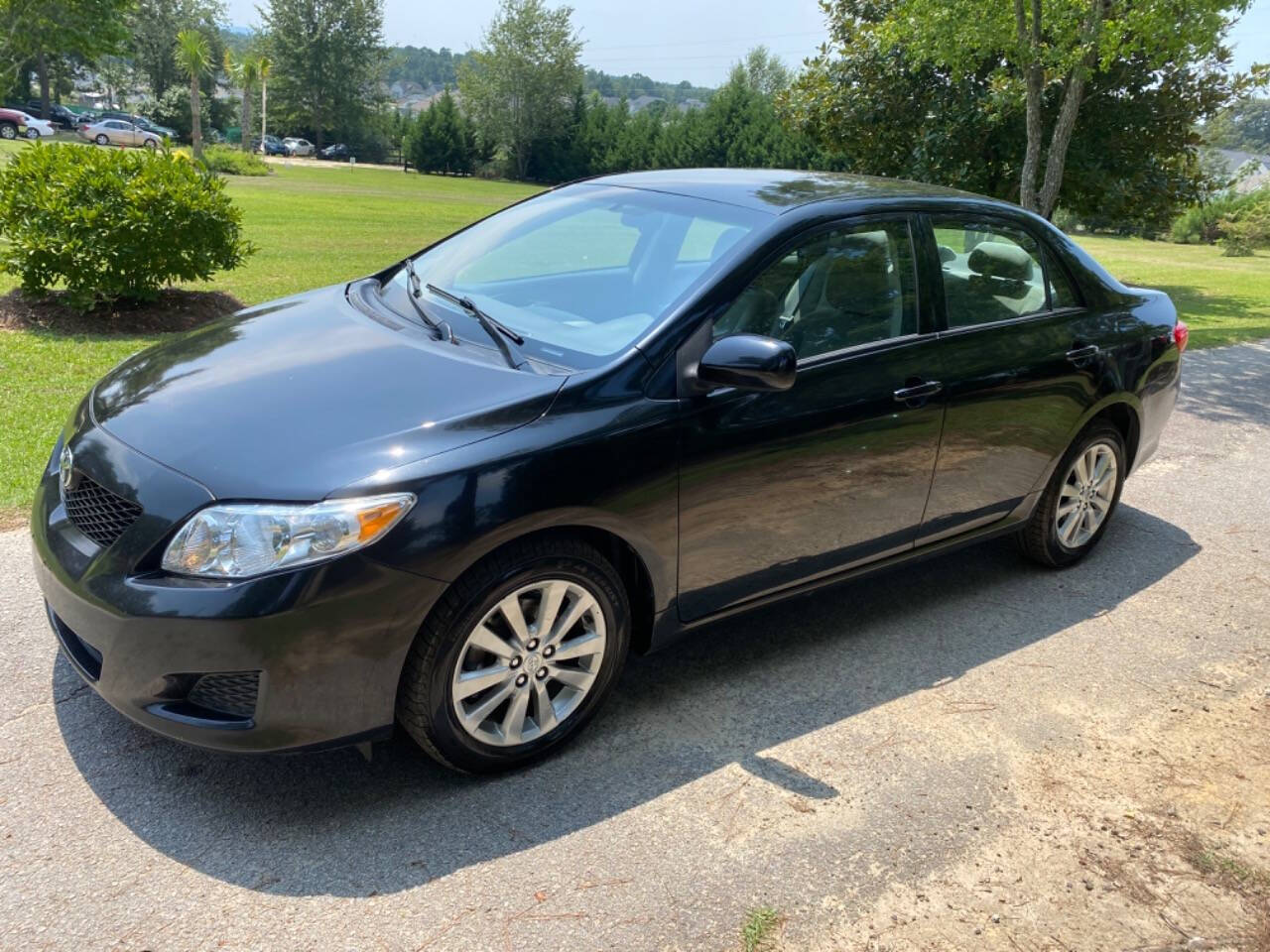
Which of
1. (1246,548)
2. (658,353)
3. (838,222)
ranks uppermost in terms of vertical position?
(838,222)

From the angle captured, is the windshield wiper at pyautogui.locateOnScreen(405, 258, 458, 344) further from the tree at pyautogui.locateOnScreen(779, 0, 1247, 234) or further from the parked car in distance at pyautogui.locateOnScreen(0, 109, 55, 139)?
the parked car in distance at pyautogui.locateOnScreen(0, 109, 55, 139)

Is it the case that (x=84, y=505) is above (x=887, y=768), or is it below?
above

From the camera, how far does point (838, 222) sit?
3.82 m

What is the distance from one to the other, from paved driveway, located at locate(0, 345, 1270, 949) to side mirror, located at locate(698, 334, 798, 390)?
1.16 meters

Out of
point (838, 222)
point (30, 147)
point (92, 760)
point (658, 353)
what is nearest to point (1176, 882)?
point (658, 353)

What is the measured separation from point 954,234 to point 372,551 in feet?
9.10

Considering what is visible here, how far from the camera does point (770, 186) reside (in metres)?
4.11

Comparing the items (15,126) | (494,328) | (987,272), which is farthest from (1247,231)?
(15,126)

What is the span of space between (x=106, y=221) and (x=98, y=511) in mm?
6459

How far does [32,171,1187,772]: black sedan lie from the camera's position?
8.79 ft

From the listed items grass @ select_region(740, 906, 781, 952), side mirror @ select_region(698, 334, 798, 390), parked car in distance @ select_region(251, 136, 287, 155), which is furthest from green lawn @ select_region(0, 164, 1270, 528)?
parked car in distance @ select_region(251, 136, 287, 155)

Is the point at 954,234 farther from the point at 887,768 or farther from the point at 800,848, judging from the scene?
the point at 800,848

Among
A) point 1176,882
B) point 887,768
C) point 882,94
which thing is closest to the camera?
point 1176,882

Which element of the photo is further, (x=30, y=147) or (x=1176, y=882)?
(x=30, y=147)
